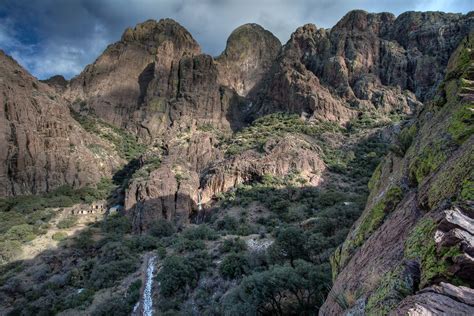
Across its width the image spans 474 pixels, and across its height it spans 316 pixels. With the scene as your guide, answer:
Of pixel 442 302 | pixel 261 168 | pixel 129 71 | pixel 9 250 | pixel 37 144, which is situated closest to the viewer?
pixel 442 302

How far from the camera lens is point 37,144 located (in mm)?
63656

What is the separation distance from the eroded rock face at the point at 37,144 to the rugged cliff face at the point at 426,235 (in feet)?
214

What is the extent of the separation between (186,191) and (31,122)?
38930mm

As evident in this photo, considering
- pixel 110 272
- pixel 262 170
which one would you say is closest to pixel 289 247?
pixel 110 272

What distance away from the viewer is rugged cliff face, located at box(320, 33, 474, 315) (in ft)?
15.0

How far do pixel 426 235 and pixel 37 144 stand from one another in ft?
236

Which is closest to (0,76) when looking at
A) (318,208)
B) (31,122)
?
(31,122)

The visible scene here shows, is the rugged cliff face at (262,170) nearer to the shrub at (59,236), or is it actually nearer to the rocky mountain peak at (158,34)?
the rocky mountain peak at (158,34)

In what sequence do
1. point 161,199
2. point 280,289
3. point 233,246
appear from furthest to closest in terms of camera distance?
point 161,199 < point 233,246 < point 280,289

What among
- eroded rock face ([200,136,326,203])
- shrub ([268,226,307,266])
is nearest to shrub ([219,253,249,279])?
shrub ([268,226,307,266])

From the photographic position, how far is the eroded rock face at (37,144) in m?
60.5

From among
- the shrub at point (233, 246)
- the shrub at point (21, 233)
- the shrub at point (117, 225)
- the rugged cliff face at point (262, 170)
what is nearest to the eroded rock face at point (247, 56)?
the rugged cliff face at point (262, 170)

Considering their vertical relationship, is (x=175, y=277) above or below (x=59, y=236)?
above

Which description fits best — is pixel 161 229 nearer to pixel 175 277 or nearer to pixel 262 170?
pixel 175 277
